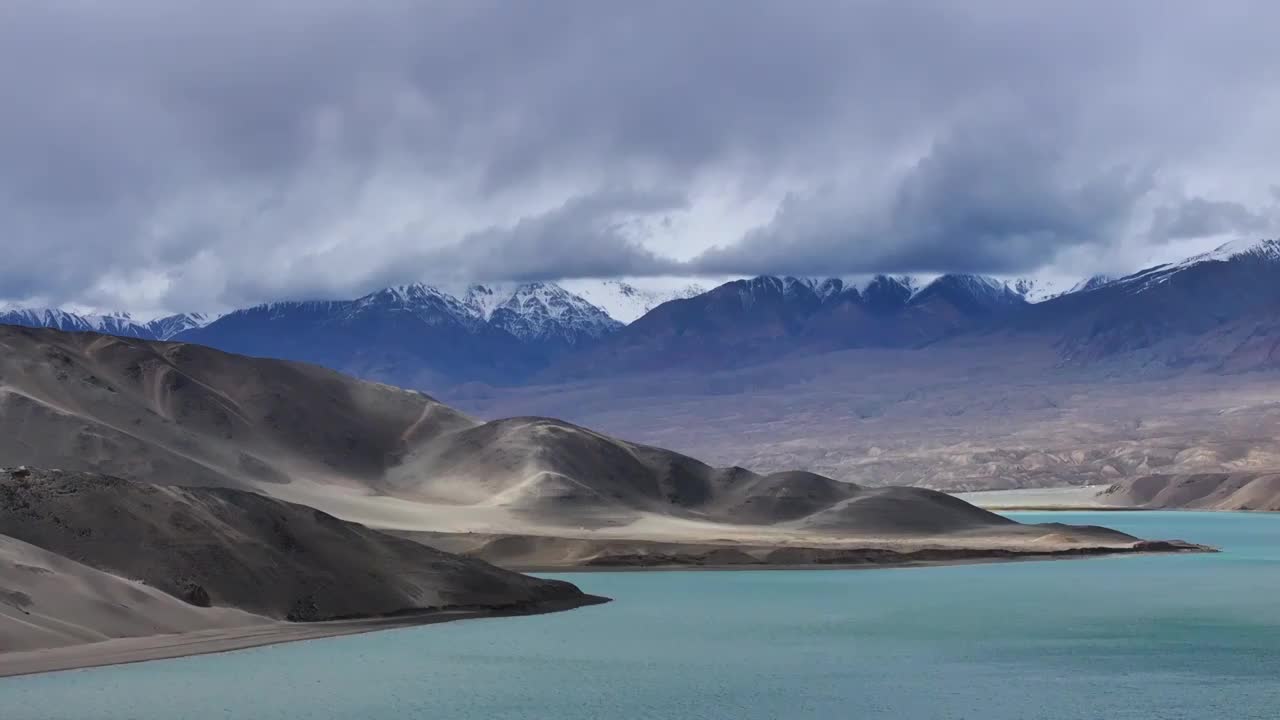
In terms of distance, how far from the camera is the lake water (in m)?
58.5

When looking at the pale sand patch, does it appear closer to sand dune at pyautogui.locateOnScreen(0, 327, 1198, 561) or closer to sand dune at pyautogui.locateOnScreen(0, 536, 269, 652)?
sand dune at pyautogui.locateOnScreen(0, 536, 269, 652)

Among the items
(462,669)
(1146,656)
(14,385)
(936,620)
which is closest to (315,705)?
(462,669)

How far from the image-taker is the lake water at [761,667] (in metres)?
58.5

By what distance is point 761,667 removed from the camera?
235 ft

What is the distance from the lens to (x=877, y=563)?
14962cm

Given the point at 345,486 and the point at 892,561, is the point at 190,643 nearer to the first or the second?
the point at 892,561

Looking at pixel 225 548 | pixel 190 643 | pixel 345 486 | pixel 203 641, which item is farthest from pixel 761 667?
pixel 345 486

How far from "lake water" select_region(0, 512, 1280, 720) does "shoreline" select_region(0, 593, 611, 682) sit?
3.35 feet

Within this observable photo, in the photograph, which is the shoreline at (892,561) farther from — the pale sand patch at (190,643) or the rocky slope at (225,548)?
the pale sand patch at (190,643)

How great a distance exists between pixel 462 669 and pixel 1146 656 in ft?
97.9

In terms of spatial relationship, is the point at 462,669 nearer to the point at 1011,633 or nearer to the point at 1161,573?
the point at 1011,633

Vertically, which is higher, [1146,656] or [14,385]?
[14,385]

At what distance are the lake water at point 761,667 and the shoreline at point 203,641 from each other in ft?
3.35

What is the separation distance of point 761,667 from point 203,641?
76.0 feet
